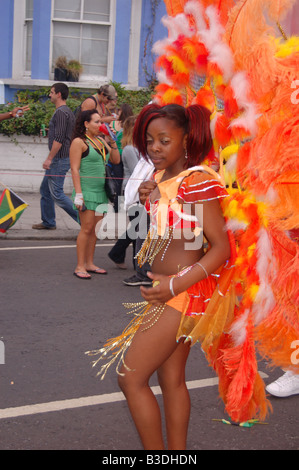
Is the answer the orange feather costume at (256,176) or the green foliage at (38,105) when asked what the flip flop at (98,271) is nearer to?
the orange feather costume at (256,176)

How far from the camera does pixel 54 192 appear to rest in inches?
359

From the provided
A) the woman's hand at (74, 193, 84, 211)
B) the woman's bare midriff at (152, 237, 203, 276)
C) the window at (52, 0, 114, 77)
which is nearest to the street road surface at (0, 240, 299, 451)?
the woman's hand at (74, 193, 84, 211)

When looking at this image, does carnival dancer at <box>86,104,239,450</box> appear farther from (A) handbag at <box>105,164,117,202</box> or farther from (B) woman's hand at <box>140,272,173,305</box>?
(A) handbag at <box>105,164,117,202</box>

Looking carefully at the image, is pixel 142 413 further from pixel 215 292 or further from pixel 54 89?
Answer: pixel 54 89

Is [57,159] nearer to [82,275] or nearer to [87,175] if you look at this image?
[87,175]

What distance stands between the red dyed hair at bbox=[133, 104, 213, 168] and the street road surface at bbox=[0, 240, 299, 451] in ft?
5.03

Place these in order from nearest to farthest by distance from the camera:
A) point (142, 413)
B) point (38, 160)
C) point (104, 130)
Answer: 1. point (142, 413)
2. point (104, 130)
3. point (38, 160)

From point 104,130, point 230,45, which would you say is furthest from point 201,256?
point 104,130

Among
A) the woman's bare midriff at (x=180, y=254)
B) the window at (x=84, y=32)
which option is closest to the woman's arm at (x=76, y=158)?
the woman's bare midriff at (x=180, y=254)

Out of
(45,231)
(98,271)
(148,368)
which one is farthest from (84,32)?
(148,368)

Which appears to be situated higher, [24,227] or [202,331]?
[202,331]

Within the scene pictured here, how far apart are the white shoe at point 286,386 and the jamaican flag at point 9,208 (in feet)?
13.8

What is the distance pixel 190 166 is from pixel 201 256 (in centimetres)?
40

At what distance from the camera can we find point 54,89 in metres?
9.34
